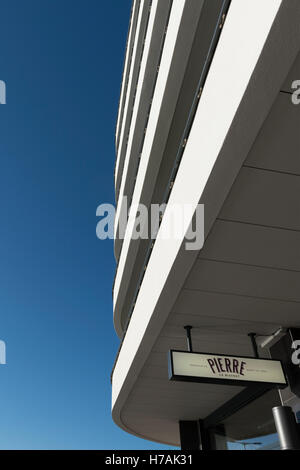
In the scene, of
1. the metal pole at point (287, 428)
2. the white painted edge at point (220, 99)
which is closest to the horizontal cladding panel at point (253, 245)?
the white painted edge at point (220, 99)

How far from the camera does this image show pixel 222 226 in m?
4.07

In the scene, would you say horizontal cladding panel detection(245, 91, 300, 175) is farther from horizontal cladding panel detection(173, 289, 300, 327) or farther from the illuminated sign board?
the illuminated sign board

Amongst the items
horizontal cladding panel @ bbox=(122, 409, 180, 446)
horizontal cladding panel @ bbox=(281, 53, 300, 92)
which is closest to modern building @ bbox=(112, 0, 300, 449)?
horizontal cladding panel @ bbox=(281, 53, 300, 92)

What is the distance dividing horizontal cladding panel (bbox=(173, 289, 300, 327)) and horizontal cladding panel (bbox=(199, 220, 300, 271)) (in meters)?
0.79

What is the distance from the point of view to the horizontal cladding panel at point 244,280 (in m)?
4.64

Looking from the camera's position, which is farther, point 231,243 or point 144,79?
point 144,79

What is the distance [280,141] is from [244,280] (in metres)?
2.11

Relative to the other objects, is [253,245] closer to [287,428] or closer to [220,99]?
[220,99]

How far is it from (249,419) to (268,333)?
2.98m

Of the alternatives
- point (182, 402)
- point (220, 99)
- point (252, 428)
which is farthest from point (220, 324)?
point (182, 402)

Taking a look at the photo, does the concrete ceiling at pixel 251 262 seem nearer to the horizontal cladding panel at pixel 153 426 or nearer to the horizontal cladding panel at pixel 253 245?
the horizontal cladding panel at pixel 253 245

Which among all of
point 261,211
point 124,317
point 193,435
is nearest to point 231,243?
point 261,211

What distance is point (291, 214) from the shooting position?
3932mm
